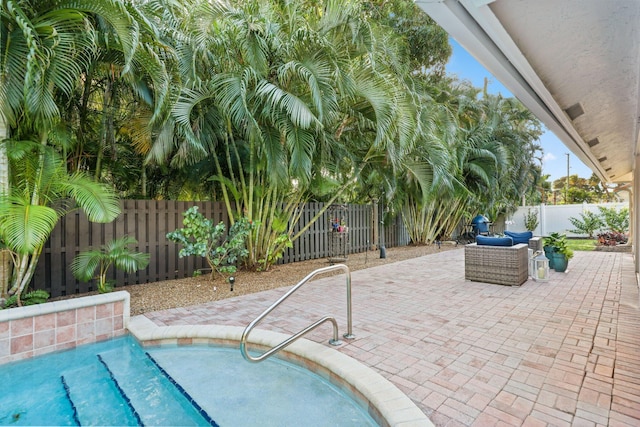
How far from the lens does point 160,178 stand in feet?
27.0

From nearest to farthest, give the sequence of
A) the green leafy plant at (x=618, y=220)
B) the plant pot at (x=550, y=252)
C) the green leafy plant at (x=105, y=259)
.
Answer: the green leafy plant at (x=105, y=259) < the plant pot at (x=550, y=252) < the green leafy plant at (x=618, y=220)

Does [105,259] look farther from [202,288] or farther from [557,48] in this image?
[557,48]

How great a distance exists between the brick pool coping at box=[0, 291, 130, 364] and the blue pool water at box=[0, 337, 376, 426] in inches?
4.1

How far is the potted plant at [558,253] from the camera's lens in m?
7.23

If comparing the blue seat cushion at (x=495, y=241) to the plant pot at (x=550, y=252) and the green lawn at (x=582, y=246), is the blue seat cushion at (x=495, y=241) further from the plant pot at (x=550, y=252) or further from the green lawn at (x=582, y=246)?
the green lawn at (x=582, y=246)

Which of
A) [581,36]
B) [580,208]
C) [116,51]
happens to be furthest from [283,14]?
[580,208]

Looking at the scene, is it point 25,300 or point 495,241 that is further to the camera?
point 495,241

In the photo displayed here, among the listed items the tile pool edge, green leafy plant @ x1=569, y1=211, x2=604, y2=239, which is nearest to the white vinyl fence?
green leafy plant @ x1=569, y1=211, x2=604, y2=239

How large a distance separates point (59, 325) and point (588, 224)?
20.0m

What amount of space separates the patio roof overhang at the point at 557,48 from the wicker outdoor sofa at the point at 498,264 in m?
2.78

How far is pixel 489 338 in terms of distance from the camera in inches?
139

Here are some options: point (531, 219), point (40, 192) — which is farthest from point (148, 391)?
point (531, 219)

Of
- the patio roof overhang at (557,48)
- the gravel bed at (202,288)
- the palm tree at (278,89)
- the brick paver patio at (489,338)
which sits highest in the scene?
the palm tree at (278,89)

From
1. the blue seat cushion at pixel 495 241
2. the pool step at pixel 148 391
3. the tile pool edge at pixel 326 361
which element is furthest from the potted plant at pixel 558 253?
the pool step at pixel 148 391
